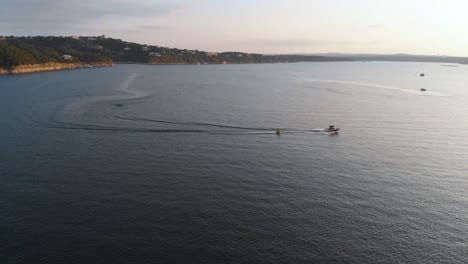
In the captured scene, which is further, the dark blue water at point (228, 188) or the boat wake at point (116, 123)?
the boat wake at point (116, 123)

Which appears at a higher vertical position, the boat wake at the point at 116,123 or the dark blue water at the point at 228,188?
the boat wake at the point at 116,123

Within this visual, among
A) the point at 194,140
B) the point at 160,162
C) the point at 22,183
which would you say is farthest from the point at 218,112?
the point at 22,183

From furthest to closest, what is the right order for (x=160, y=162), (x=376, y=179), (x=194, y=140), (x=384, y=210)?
(x=194, y=140)
(x=160, y=162)
(x=376, y=179)
(x=384, y=210)

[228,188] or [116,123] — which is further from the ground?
[116,123]

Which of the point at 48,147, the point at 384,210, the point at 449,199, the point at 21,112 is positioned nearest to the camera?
the point at 384,210

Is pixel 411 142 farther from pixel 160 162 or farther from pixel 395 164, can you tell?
pixel 160 162

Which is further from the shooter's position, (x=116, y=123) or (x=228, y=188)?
(x=116, y=123)

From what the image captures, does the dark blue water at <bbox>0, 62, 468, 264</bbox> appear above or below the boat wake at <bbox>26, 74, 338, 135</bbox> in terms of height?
below

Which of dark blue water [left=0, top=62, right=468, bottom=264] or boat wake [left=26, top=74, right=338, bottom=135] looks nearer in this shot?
dark blue water [left=0, top=62, right=468, bottom=264]
